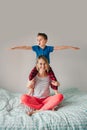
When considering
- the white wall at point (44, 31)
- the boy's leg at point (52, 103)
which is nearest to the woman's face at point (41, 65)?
the boy's leg at point (52, 103)

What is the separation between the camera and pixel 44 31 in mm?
2285

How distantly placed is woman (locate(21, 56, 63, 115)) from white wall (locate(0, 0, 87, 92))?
404 mm

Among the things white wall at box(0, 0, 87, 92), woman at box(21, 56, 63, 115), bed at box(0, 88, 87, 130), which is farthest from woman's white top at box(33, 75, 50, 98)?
white wall at box(0, 0, 87, 92)

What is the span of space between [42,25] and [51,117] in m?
0.98

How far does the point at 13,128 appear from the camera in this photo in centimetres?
145

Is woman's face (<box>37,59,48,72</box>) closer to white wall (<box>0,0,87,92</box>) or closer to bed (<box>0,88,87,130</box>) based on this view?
bed (<box>0,88,87,130</box>)

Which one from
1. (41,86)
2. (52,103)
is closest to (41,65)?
(41,86)

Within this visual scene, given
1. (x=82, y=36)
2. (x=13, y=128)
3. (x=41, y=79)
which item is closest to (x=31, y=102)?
(x=41, y=79)

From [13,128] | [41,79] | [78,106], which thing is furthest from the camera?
[41,79]

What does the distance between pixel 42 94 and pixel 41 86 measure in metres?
0.06

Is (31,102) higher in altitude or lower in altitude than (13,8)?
lower

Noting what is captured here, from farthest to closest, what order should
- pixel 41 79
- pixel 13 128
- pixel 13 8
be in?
pixel 13 8 → pixel 41 79 → pixel 13 128

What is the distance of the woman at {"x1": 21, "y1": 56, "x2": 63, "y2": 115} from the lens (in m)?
1.74

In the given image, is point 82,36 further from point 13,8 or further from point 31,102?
point 31,102
